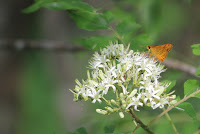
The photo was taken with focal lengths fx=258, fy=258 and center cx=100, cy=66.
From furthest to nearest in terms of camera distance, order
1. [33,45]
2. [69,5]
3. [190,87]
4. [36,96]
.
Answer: [36,96] < [33,45] < [69,5] < [190,87]

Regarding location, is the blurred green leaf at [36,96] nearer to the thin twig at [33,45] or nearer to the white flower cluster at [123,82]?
the thin twig at [33,45]

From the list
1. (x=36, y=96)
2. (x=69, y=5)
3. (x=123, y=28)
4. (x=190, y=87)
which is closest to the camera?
(x=190, y=87)

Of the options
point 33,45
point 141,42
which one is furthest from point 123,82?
point 33,45

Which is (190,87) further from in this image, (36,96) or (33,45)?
(36,96)

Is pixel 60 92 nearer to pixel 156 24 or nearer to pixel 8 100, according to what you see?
pixel 8 100

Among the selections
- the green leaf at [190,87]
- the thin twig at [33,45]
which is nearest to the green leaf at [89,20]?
the green leaf at [190,87]

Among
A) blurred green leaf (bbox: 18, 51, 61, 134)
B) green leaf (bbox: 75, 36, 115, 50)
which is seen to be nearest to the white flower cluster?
green leaf (bbox: 75, 36, 115, 50)
